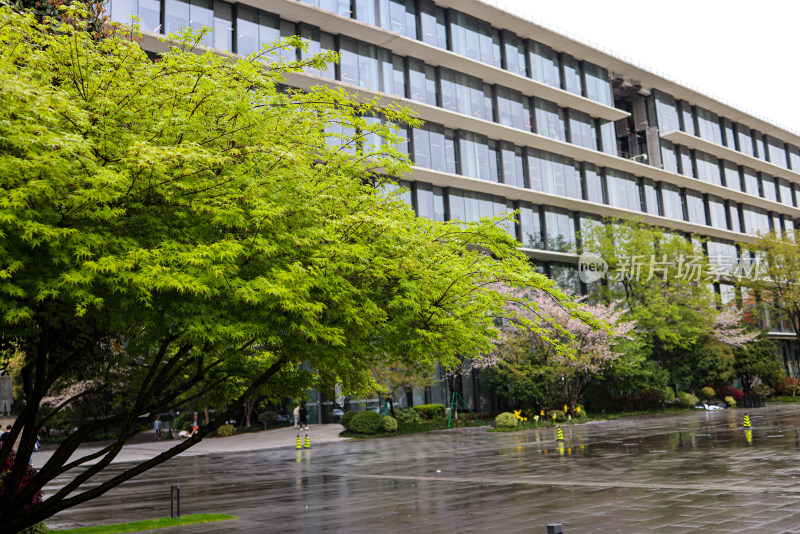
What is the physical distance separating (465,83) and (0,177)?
4295 cm

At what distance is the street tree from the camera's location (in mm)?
6910

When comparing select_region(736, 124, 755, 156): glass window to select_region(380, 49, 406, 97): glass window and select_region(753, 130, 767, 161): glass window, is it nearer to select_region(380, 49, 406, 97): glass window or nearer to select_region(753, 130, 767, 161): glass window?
select_region(753, 130, 767, 161): glass window

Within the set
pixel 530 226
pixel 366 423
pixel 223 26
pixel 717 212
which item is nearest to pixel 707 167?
pixel 717 212

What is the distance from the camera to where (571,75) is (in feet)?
174

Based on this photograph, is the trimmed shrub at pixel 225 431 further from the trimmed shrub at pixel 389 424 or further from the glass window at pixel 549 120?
the glass window at pixel 549 120

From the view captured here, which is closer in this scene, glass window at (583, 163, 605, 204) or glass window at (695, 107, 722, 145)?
glass window at (583, 163, 605, 204)

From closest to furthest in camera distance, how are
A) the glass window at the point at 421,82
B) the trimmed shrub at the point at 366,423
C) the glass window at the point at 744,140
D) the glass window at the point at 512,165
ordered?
the trimmed shrub at the point at 366,423
the glass window at the point at 421,82
the glass window at the point at 512,165
the glass window at the point at 744,140

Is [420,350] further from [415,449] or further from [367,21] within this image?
[367,21]

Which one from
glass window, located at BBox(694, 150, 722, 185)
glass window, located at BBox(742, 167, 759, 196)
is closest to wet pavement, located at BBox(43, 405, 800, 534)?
glass window, located at BBox(694, 150, 722, 185)

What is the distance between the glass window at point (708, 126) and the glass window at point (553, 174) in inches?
805

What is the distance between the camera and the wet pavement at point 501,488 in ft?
36.5

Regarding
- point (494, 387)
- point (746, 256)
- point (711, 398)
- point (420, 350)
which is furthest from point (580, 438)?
point (746, 256)

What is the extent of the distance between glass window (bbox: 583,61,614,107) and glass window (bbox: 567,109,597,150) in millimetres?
1773

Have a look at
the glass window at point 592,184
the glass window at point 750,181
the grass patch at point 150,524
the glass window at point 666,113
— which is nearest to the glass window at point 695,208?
the glass window at point 666,113
